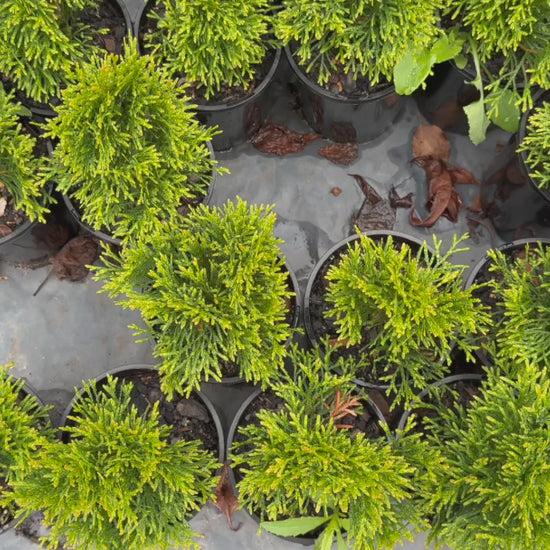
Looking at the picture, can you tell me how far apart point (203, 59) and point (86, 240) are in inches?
34.2

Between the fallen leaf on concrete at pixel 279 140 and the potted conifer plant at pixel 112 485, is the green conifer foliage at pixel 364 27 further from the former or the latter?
the potted conifer plant at pixel 112 485

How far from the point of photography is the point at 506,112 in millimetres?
2002

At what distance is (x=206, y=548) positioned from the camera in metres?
2.12

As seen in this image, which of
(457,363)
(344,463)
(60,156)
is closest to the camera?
(344,463)

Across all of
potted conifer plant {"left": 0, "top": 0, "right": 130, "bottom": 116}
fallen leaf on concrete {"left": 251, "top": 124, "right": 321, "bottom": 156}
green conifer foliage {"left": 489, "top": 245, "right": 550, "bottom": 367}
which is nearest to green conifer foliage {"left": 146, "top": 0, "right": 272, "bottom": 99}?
potted conifer plant {"left": 0, "top": 0, "right": 130, "bottom": 116}

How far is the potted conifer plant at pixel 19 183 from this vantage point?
179cm

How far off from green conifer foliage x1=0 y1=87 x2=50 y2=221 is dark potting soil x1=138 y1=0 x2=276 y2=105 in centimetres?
57

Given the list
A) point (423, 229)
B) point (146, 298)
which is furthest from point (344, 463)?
point (423, 229)

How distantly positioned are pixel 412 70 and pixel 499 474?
129 centimetres

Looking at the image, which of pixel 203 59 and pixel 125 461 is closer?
pixel 125 461

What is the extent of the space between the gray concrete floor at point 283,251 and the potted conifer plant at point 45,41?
0.38 meters

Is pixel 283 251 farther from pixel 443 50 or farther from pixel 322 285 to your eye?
pixel 443 50

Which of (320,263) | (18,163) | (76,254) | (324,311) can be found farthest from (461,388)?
(18,163)

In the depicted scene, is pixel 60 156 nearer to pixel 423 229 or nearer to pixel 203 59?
pixel 203 59
